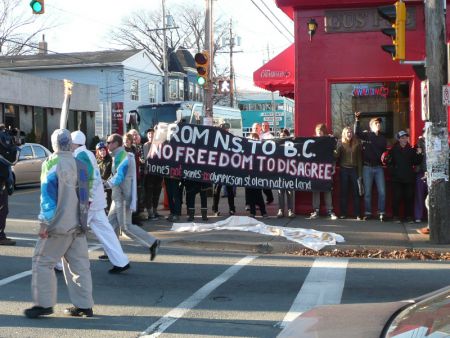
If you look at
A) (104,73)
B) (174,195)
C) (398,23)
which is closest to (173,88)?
(104,73)

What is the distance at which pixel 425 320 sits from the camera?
277 centimetres

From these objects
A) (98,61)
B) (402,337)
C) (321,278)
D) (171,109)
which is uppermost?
(98,61)

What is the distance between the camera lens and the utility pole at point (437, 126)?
10523 millimetres

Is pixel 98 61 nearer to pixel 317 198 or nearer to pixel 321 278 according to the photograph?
pixel 317 198

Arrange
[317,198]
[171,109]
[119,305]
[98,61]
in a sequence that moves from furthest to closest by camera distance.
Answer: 1. [98,61]
2. [171,109]
3. [317,198]
4. [119,305]

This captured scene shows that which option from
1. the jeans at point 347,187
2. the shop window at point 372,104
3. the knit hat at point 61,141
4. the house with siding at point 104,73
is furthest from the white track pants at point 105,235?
the house with siding at point 104,73

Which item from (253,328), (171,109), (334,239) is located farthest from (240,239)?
(171,109)

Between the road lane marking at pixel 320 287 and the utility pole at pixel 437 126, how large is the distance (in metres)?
2.00

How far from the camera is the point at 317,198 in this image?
44.3 feet

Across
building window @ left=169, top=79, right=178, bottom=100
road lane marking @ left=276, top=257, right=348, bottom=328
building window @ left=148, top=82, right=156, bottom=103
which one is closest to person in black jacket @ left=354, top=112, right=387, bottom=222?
road lane marking @ left=276, top=257, right=348, bottom=328

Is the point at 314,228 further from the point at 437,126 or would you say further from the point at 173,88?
the point at 173,88

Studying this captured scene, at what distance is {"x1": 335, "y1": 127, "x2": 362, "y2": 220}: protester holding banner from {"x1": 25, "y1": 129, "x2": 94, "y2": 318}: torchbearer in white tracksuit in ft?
25.4

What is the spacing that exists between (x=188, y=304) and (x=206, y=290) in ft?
2.25

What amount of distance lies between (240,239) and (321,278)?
295cm
